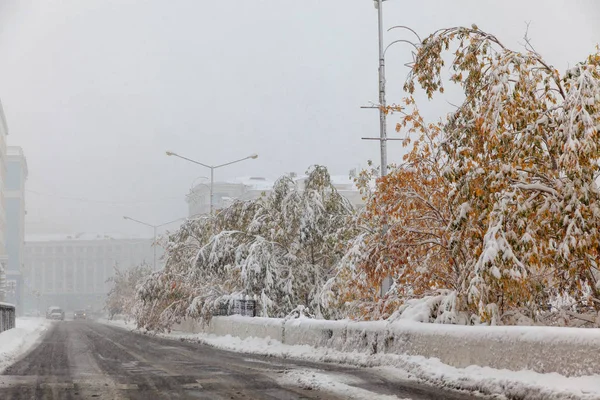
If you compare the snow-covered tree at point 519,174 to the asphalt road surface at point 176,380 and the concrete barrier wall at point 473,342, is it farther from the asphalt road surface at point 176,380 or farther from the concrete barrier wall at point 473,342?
the asphalt road surface at point 176,380

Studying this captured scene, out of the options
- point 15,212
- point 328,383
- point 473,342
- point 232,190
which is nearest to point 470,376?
point 473,342

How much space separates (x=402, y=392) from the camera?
1048cm

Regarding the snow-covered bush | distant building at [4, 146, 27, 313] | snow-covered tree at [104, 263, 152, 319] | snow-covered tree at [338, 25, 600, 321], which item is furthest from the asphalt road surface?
distant building at [4, 146, 27, 313]

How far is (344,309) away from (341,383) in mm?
14432

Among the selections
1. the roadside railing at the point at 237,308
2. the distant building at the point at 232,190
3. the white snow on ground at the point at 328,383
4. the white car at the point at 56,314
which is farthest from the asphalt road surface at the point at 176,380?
the distant building at the point at 232,190

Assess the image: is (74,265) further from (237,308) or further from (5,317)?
(237,308)

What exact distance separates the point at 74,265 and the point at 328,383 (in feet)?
638

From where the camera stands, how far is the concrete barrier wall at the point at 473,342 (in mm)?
9406

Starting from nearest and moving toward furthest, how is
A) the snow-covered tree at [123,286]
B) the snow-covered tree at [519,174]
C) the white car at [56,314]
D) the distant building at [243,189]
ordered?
the snow-covered tree at [519,174], the snow-covered tree at [123,286], the white car at [56,314], the distant building at [243,189]

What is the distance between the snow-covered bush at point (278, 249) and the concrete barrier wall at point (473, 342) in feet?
26.3

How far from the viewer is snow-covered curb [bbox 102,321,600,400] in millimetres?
9148

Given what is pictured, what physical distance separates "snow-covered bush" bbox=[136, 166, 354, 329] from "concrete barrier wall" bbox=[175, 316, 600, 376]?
803 centimetres

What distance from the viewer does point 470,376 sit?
11156 mm

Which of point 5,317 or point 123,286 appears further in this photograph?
point 123,286
